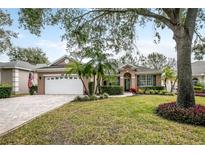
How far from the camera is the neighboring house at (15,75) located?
17.5m

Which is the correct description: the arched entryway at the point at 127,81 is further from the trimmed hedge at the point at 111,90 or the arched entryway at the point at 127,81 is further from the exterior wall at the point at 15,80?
the exterior wall at the point at 15,80

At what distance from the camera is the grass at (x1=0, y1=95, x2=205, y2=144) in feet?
20.5

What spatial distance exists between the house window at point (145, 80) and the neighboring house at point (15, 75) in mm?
10240

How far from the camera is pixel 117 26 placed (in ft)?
34.7

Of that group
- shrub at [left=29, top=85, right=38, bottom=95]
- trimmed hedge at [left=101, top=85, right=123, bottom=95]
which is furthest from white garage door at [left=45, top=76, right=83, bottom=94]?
trimmed hedge at [left=101, top=85, right=123, bottom=95]

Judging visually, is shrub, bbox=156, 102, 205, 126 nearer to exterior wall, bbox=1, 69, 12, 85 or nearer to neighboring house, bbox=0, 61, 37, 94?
neighboring house, bbox=0, 61, 37, 94

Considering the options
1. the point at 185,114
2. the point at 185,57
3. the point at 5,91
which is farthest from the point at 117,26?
the point at 5,91

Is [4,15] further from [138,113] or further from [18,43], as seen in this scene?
[138,113]

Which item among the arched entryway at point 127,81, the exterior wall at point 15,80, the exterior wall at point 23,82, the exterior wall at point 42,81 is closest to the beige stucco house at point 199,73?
the arched entryway at point 127,81

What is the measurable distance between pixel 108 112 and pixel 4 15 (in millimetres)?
7785

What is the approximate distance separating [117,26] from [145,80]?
14417 millimetres
